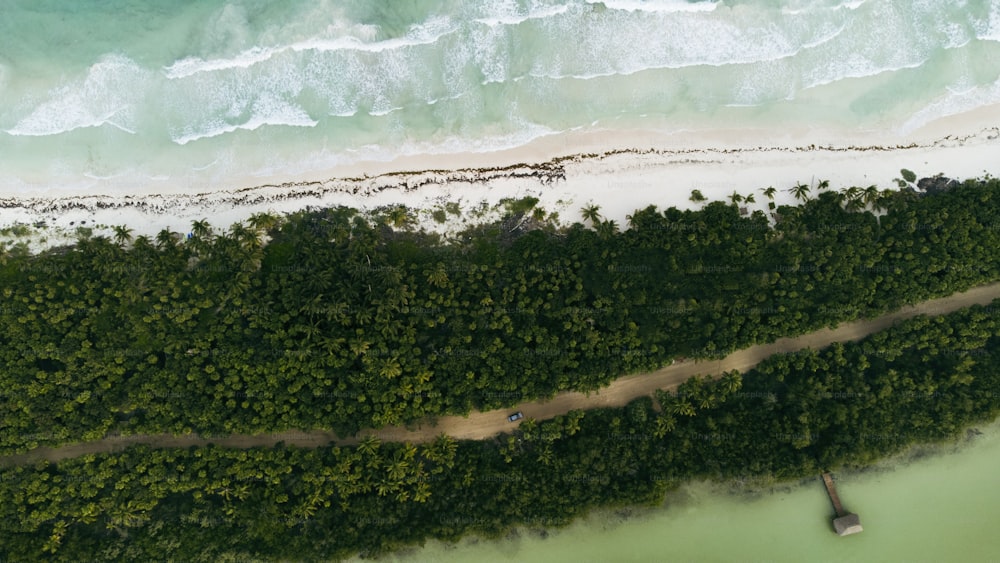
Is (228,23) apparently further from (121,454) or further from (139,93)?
(121,454)

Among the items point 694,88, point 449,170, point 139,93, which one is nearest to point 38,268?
point 139,93

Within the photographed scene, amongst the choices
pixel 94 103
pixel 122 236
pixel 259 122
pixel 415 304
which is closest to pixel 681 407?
pixel 415 304

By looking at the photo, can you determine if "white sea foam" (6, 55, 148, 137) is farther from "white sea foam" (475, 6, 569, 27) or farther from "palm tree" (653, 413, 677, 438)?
"palm tree" (653, 413, 677, 438)

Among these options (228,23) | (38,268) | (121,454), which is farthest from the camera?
(228,23)

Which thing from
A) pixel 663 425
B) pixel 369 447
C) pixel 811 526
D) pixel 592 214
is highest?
pixel 592 214

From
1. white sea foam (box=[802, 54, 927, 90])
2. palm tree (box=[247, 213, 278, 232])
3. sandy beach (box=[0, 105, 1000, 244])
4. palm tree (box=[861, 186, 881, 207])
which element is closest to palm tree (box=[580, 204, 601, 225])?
sandy beach (box=[0, 105, 1000, 244])

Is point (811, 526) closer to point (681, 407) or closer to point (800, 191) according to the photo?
point (681, 407)
